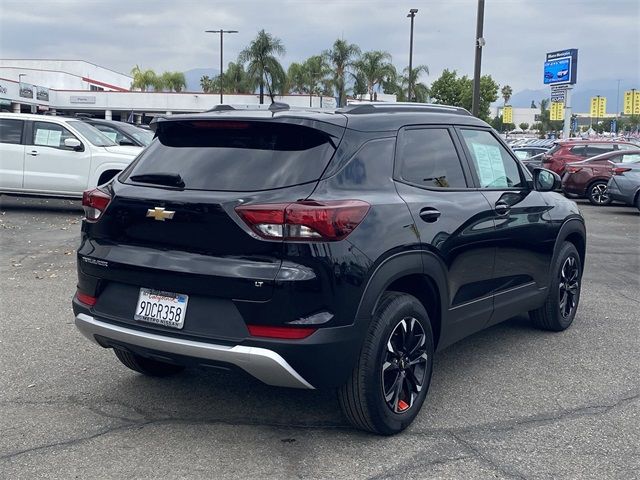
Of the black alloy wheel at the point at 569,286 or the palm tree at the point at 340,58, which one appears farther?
the palm tree at the point at 340,58

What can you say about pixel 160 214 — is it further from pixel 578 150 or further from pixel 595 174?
pixel 578 150

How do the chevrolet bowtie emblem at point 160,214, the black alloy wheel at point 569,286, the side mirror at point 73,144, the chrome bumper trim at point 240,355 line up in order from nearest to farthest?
the chrome bumper trim at point 240,355 → the chevrolet bowtie emblem at point 160,214 → the black alloy wheel at point 569,286 → the side mirror at point 73,144

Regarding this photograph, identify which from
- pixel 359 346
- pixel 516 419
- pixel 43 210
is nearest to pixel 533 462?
pixel 516 419

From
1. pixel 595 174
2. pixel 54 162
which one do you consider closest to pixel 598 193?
pixel 595 174

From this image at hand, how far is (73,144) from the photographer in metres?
13.2

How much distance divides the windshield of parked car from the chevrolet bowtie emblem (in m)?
10.2

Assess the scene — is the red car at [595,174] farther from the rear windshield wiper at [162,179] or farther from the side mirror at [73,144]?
the rear windshield wiper at [162,179]

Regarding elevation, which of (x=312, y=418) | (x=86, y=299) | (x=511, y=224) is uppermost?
(x=511, y=224)

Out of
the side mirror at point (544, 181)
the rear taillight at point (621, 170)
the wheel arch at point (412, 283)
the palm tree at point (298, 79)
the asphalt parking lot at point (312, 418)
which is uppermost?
the palm tree at point (298, 79)

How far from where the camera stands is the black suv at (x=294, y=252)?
3.58 meters

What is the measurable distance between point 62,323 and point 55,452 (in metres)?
2.65

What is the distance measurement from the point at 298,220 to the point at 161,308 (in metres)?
0.87

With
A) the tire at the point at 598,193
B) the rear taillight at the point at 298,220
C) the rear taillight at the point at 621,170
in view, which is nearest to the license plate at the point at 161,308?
the rear taillight at the point at 298,220

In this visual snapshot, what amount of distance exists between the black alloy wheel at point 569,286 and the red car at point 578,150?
51.4ft
